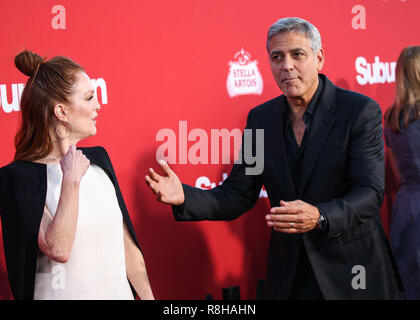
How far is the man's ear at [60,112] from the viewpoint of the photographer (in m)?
1.67

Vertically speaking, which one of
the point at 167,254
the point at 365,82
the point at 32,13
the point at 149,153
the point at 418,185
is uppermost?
the point at 32,13

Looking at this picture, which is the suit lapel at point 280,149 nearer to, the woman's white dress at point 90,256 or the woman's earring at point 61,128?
the woman's white dress at point 90,256

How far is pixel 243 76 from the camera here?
95.3 inches

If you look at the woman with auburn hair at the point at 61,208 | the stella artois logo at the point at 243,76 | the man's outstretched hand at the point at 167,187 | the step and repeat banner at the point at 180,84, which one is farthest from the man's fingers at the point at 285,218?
the stella artois logo at the point at 243,76

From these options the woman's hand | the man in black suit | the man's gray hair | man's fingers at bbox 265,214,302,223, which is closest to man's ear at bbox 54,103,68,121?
the woman's hand

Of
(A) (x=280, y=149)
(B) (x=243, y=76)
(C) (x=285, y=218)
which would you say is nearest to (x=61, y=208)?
Result: (C) (x=285, y=218)

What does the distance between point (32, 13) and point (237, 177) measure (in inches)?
45.0

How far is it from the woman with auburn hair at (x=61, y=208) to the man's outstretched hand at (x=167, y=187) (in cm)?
14

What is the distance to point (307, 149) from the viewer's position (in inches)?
72.7

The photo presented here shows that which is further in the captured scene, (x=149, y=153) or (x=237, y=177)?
(x=149, y=153)

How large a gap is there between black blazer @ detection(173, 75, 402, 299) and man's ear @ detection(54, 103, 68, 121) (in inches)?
21.1

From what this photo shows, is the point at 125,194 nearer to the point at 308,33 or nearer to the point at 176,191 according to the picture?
the point at 176,191

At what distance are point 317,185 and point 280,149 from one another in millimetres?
209

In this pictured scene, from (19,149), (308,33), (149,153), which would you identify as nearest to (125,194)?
(149,153)
